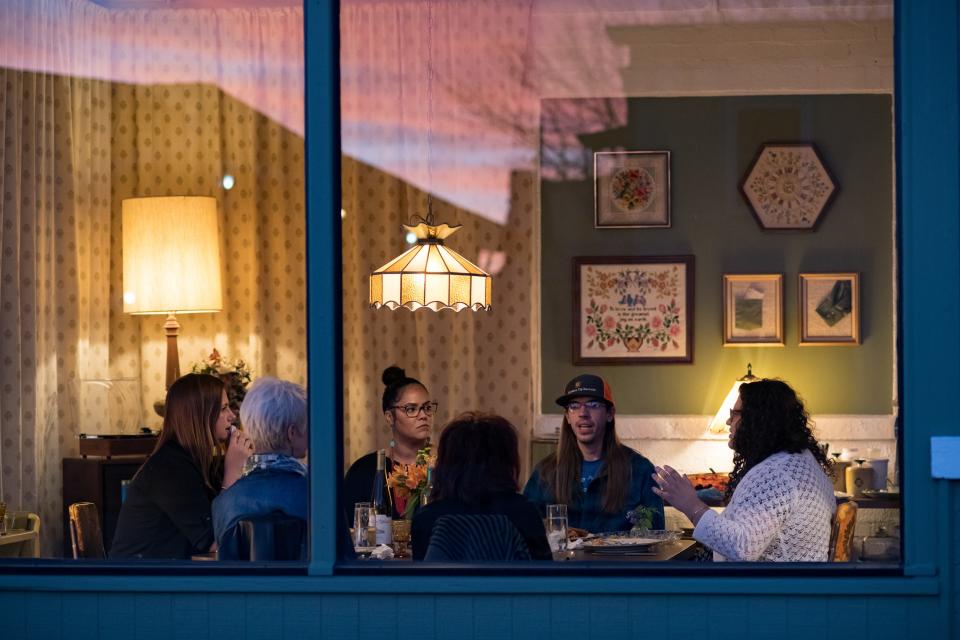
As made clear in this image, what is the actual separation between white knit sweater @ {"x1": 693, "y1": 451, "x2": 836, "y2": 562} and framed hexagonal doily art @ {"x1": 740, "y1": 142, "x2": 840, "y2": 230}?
3.45 m

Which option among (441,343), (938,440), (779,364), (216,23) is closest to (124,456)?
(441,343)

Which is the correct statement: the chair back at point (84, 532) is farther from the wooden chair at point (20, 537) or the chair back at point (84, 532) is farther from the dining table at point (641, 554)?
the dining table at point (641, 554)

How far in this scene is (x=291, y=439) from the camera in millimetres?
3662

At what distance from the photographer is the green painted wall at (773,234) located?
22.8ft

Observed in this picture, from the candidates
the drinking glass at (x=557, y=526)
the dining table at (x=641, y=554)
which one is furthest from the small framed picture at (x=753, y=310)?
the drinking glass at (x=557, y=526)

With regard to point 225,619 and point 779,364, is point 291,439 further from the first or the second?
point 779,364

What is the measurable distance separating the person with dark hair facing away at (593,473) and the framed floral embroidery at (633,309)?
2.13m

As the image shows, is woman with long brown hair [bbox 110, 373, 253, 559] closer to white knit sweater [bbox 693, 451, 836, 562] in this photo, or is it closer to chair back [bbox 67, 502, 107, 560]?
chair back [bbox 67, 502, 107, 560]

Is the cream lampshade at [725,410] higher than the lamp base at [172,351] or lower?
lower

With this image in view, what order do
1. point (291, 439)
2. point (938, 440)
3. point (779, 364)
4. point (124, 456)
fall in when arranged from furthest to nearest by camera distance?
point (779, 364) → point (124, 456) → point (291, 439) → point (938, 440)

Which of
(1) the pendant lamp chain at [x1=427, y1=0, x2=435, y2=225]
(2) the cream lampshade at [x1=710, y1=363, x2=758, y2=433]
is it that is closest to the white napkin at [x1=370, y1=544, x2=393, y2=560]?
(2) the cream lampshade at [x1=710, y1=363, x2=758, y2=433]

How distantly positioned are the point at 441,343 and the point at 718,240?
62.1 inches

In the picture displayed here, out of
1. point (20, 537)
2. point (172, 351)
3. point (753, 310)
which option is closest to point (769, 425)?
point (20, 537)

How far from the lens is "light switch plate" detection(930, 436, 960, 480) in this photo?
276 cm
